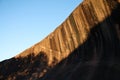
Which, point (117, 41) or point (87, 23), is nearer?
point (117, 41)

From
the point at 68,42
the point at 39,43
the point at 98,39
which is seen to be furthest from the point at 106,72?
the point at 39,43

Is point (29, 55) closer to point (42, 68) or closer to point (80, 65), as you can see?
point (42, 68)

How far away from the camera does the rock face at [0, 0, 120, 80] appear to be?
76.0 feet

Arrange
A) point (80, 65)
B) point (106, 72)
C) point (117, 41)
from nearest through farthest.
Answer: point (106, 72), point (117, 41), point (80, 65)

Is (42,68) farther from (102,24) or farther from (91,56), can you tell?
(102,24)

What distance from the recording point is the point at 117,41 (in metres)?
23.5

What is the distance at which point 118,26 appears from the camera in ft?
77.8

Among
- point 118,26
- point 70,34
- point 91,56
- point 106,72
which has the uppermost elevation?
point 70,34

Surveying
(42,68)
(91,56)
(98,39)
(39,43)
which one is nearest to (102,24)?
(98,39)

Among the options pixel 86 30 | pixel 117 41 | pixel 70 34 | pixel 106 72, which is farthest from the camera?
pixel 70 34

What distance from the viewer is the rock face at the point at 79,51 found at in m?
23.2

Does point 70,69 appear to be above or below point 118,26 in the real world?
below

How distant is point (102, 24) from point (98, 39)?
174 cm

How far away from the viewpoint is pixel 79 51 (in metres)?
28.0
